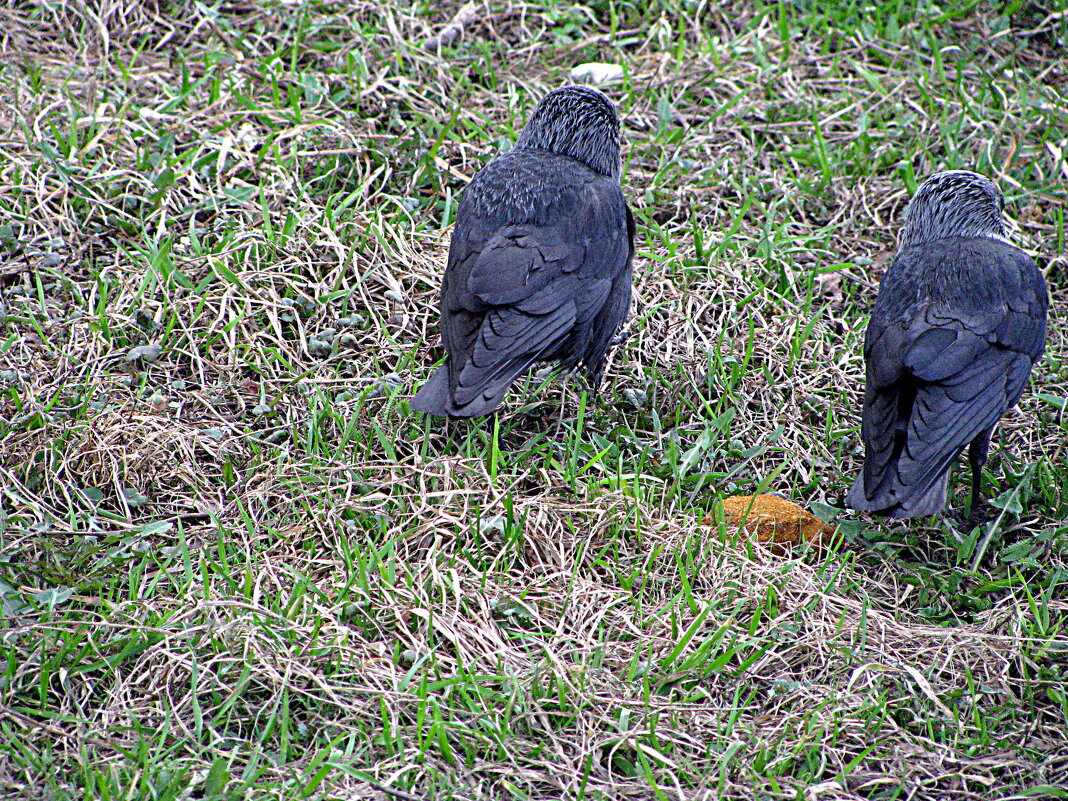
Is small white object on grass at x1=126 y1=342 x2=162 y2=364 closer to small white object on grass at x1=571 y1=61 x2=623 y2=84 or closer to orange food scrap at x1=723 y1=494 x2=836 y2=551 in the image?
orange food scrap at x1=723 y1=494 x2=836 y2=551

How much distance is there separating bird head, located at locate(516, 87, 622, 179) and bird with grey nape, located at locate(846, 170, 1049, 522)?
1.38 m

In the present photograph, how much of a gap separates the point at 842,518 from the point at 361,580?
6.01 feet

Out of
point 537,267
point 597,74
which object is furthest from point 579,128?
point 597,74

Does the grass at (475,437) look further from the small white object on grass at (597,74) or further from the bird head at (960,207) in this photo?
the bird head at (960,207)

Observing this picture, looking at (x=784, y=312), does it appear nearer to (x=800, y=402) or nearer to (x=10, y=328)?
(x=800, y=402)

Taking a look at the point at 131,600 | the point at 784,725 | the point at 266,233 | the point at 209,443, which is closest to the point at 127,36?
the point at 266,233

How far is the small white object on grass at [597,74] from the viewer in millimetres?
5859

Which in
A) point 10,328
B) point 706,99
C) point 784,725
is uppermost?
point 706,99

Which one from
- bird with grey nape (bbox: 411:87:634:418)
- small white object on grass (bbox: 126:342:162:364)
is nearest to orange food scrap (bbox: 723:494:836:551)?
bird with grey nape (bbox: 411:87:634:418)

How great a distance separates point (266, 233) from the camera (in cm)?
468

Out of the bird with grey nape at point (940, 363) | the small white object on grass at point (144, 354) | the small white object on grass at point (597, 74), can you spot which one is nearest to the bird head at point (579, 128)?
the small white object on grass at point (597, 74)

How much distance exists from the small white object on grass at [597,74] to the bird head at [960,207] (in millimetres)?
2046

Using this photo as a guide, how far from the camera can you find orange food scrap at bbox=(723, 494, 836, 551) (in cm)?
377

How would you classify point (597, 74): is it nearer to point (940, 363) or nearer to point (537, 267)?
point (537, 267)
